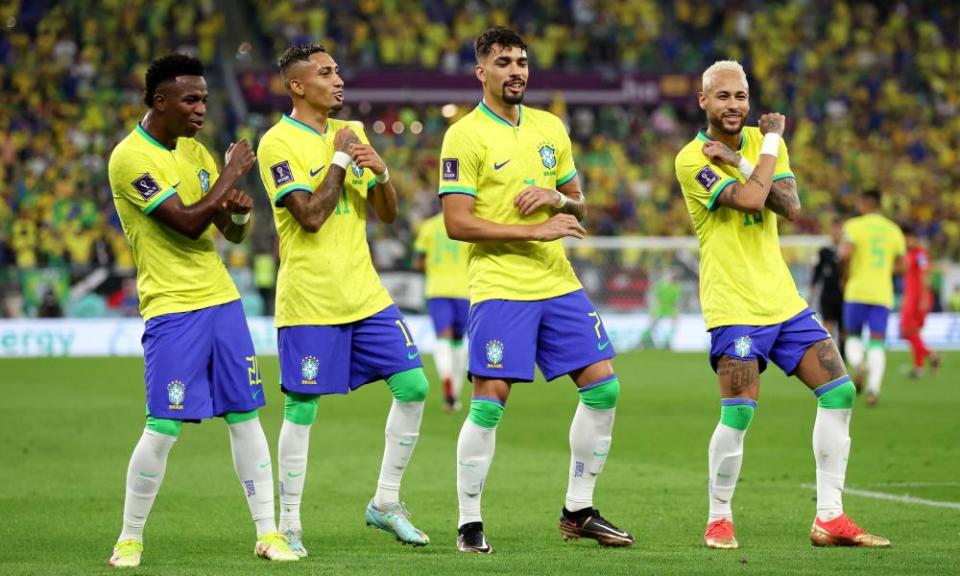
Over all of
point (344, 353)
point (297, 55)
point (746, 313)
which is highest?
point (297, 55)

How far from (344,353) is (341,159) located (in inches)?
37.4

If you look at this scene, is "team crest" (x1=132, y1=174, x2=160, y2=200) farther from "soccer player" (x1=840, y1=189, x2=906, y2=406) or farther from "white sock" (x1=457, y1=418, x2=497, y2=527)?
"soccer player" (x1=840, y1=189, x2=906, y2=406)

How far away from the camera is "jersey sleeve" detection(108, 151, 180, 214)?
6.49m

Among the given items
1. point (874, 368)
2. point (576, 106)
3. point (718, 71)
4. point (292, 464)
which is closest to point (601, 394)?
point (292, 464)

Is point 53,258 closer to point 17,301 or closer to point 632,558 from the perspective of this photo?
point 17,301

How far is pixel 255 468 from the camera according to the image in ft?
22.2

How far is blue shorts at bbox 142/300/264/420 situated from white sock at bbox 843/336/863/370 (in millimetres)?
10920

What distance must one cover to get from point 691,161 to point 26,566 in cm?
369

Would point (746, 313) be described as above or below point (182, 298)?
above

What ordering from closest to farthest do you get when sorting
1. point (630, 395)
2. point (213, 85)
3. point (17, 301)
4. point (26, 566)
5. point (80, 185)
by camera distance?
point (26, 566)
point (630, 395)
point (17, 301)
point (80, 185)
point (213, 85)

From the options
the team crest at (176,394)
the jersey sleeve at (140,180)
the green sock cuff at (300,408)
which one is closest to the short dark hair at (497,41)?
the jersey sleeve at (140,180)

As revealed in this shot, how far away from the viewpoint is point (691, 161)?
7184mm

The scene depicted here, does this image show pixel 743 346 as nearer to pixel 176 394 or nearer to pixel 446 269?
pixel 176 394

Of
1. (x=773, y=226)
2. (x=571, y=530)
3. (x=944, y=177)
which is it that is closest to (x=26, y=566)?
(x=571, y=530)
